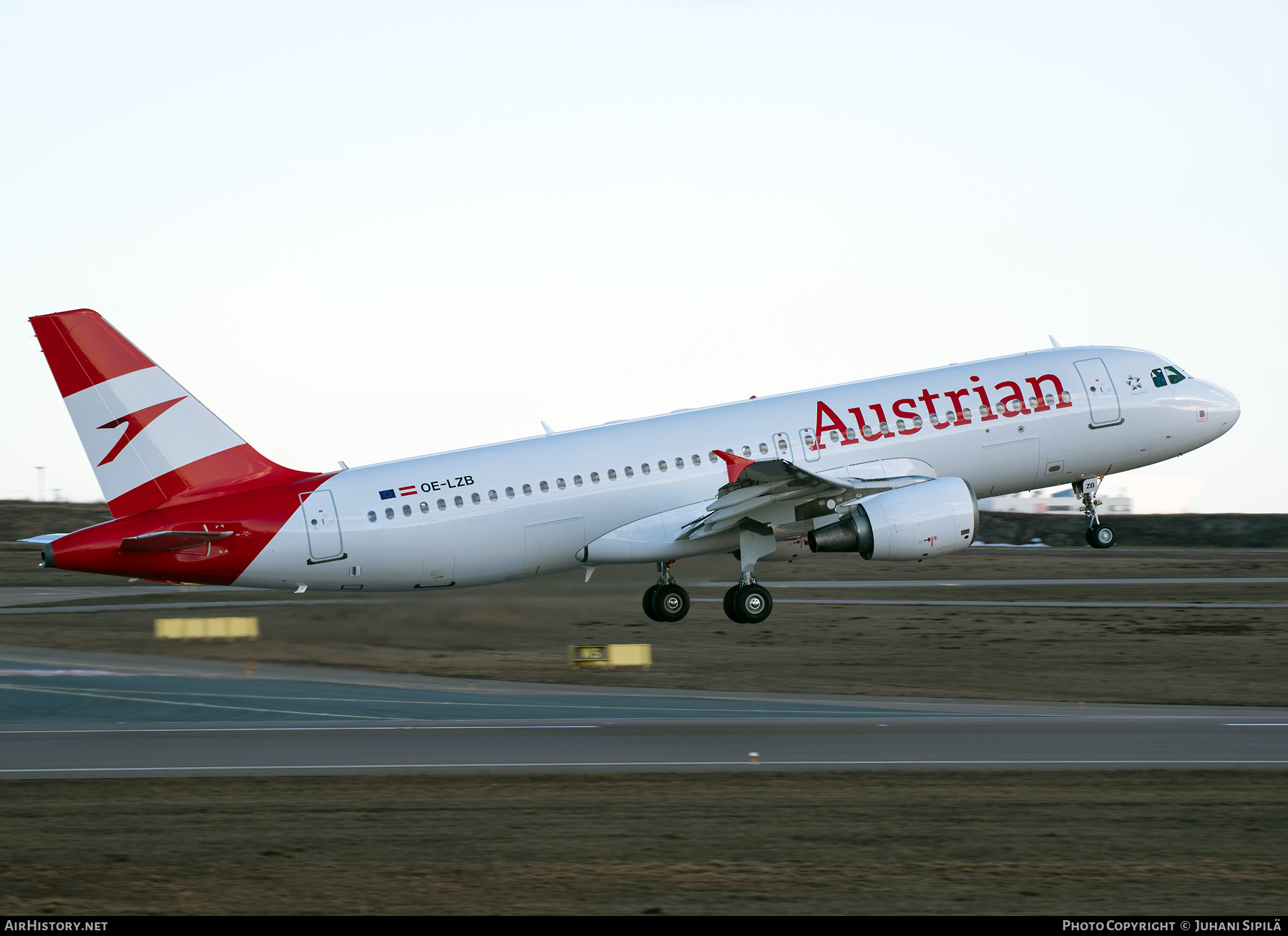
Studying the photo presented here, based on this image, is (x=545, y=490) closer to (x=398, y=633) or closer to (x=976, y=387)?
(x=398, y=633)

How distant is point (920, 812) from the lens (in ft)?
60.7

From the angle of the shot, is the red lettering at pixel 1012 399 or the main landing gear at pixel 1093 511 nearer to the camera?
the red lettering at pixel 1012 399

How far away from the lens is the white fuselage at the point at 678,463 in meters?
33.4

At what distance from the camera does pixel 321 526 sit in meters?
33.0

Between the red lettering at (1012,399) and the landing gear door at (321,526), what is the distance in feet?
58.3

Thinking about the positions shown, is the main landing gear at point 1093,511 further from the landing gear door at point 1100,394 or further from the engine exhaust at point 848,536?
the engine exhaust at point 848,536

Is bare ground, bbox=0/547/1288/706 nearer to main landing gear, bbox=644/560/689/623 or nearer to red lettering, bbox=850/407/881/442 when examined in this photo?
main landing gear, bbox=644/560/689/623

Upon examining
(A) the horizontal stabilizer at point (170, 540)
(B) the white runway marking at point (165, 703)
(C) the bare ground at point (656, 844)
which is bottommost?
(C) the bare ground at point (656, 844)

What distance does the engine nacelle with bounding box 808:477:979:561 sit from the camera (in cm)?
3406

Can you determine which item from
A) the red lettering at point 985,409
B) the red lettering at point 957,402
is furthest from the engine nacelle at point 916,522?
the red lettering at point 985,409

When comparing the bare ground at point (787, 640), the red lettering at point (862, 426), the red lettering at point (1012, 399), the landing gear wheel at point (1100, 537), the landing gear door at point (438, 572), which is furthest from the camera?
the landing gear wheel at point (1100, 537)

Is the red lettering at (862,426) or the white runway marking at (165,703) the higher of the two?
the red lettering at (862,426)

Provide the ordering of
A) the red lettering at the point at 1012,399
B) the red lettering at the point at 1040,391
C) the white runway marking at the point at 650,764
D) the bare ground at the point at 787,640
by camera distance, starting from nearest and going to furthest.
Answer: the white runway marking at the point at 650,764
the bare ground at the point at 787,640
the red lettering at the point at 1012,399
the red lettering at the point at 1040,391
